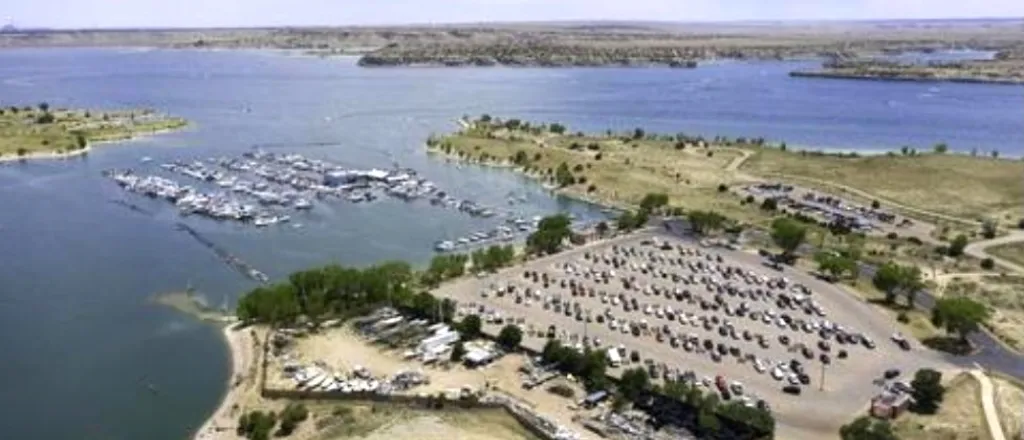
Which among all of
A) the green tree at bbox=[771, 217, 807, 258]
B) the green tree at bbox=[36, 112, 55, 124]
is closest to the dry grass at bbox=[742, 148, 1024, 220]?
the green tree at bbox=[771, 217, 807, 258]

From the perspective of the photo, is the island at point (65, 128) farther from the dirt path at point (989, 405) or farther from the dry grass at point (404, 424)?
the dirt path at point (989, 405)

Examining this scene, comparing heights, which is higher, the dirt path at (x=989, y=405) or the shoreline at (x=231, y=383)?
the dirt path at (x=989, y=405)

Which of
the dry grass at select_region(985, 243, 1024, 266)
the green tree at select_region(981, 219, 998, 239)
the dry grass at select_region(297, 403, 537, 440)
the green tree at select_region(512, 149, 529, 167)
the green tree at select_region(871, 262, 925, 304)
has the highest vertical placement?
the green tree at select_region(871, 262, 925, 304)

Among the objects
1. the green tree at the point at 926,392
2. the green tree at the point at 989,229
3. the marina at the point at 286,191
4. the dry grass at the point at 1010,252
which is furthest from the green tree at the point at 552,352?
the green tree at the point at 989,229

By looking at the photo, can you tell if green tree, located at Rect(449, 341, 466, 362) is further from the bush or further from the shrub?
the shrub

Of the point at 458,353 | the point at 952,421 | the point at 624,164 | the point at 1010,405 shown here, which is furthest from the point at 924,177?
the point at 458,353

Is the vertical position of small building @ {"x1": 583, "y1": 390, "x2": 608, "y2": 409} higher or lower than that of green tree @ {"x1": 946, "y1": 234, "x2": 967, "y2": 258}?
lower
